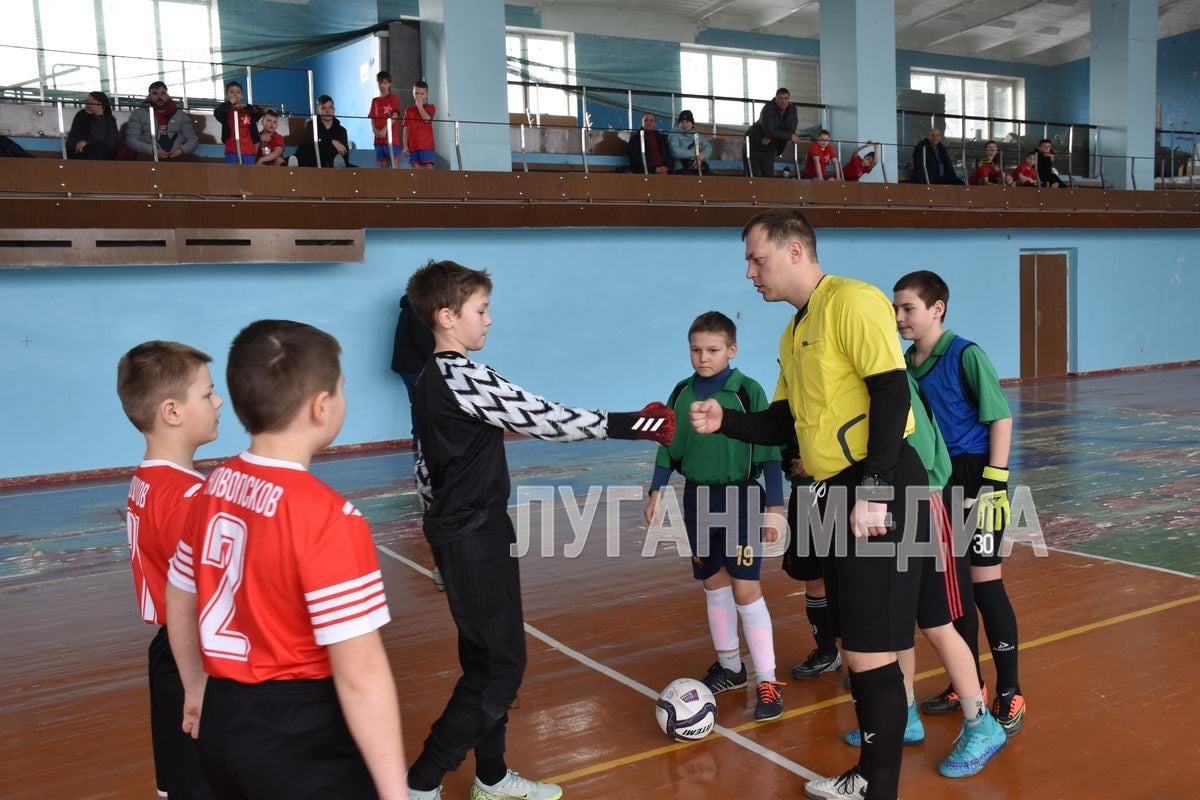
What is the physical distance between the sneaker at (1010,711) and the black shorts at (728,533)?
3.38ft

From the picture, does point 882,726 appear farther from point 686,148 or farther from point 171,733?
point 686,148

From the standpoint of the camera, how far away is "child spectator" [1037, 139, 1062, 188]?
17469 millimetres

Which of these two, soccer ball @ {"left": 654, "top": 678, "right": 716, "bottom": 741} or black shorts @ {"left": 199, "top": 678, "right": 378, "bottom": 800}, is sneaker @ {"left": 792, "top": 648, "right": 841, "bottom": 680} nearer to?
soccer ball @ {"left": 654, "top": 678, "right": 716, "bottom": 741}

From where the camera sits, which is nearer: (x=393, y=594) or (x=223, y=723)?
(x=223, y=723)

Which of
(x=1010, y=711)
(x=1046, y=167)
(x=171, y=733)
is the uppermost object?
(x=1046, y=167)

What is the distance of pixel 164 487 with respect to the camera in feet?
7.97

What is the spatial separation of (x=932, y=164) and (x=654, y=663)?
1408 cm

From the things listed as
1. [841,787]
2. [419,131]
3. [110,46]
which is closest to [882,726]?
[841,787]

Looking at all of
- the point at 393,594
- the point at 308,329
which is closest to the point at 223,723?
the point at 308,329

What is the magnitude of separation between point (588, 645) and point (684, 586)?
3.81ft

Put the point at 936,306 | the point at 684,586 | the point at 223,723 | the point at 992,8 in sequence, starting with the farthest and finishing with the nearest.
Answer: the point at 992,8, the point at 684,586, the point at 936,306, the point at 223,723

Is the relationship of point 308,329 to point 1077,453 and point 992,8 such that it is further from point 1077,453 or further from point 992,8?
point 992,8

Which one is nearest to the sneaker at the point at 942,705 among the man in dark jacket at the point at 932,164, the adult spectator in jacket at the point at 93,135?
the adult spectator in jacket at the point at 93,135

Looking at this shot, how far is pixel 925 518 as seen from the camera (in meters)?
2.99
